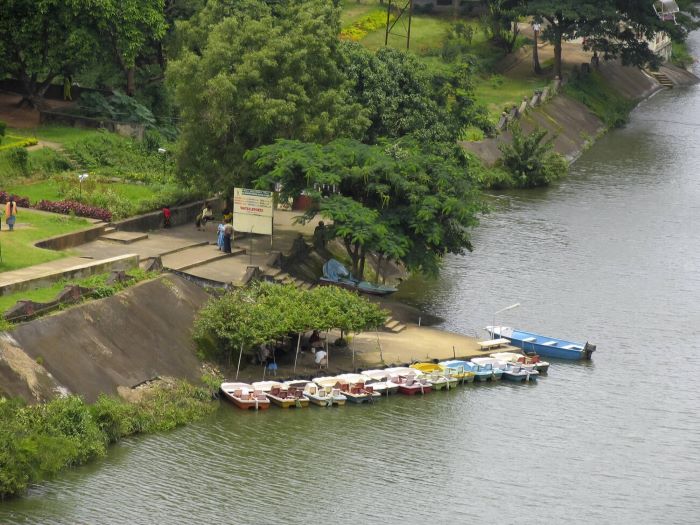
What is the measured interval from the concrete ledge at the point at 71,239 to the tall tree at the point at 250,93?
21.2 feet

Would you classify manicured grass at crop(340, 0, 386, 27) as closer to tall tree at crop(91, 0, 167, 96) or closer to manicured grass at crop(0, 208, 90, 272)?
tall tree at crop(91, 0, 167, 96)

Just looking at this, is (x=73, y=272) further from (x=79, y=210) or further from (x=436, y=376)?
(x=436, y=376)

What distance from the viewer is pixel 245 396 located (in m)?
51.5

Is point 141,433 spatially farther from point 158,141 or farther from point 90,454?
point 158,141

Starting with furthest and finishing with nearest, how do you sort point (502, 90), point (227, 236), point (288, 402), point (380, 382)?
point (502, 90)
point (227, 236)
point (380, 382)
point (288, 402)

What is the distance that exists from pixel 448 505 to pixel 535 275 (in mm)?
27804

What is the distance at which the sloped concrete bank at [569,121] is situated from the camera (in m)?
96.8

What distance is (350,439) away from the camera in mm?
49969

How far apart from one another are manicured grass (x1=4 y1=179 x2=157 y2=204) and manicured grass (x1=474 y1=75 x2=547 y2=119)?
3978 centimetres

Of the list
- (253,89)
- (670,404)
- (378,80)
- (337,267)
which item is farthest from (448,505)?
(378,80)

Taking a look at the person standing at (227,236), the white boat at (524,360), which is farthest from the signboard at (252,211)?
the white boat at (524,360)

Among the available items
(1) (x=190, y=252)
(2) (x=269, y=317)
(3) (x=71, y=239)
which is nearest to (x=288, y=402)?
(2) (x=269, y=317)

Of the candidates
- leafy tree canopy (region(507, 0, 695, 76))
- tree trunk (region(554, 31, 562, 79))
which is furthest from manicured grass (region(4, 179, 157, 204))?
tree trunk (region(554, 31, 562, 79))

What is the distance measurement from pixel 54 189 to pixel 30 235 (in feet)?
24.9
